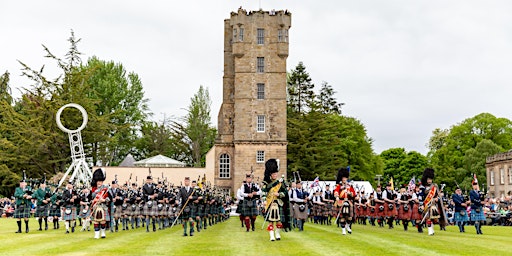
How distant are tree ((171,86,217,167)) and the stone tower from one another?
24.1m

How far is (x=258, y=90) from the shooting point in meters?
55.2

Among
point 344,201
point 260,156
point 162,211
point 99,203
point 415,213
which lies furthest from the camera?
point 260,156

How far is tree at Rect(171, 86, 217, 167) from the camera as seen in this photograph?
3152 inches

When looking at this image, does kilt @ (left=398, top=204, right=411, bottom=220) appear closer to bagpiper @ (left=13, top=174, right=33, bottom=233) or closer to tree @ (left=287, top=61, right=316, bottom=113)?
bagpiper @ (left=13, top=174, right=33, bottom=233)

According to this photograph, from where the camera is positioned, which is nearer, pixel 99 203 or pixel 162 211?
pixel 99 203

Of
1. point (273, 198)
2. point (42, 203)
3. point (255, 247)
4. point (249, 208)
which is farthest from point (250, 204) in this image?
point (42, 203)

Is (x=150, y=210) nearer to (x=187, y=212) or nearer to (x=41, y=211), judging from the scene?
(x=187, y=212)

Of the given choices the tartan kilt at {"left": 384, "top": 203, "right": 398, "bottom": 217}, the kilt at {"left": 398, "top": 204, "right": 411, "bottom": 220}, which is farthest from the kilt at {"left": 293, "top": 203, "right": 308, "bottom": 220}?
the tartan kilt at {"left": 384, "top": 203, "right": 398, "bottom": 217}

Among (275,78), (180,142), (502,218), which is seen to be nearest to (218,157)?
(275,78)

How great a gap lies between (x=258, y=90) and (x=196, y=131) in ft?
85.4

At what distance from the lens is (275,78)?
55.2 meters

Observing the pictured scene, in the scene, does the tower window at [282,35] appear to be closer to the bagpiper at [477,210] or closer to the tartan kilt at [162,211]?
the tartan kilt at [162,211]

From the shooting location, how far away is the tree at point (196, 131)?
80062mm

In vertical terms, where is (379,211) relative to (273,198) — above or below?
below
